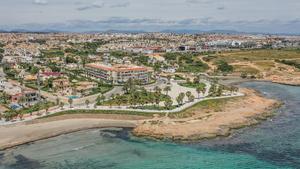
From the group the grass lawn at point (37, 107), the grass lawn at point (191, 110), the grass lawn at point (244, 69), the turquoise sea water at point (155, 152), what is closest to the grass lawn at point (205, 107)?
the grass lawn at point (191, 110)

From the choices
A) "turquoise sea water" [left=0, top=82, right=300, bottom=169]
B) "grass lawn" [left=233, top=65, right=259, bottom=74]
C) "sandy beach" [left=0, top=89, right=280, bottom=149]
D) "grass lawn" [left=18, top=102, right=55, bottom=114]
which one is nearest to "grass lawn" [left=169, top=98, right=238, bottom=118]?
"sandy beach" [left=0, top=89, right=280, bottom=149]

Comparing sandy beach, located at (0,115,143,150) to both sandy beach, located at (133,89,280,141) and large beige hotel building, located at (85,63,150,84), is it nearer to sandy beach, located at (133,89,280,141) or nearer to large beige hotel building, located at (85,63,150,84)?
sandy beach, located at (133,89,280,141)

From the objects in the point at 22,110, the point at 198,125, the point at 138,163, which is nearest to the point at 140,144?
the point at 138,163

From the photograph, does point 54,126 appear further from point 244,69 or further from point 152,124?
point 244,69

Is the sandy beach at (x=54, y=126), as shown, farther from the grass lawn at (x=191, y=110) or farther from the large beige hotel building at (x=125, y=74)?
the large beige hotel building at (x=125, y=74)

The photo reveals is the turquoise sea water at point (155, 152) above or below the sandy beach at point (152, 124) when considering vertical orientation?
below

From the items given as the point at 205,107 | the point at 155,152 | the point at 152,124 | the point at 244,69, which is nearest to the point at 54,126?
the point at 152,124
